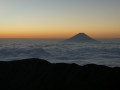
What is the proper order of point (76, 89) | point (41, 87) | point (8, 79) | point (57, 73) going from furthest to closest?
point (8, 79)
point (57, 73)
point (41, 87)
point (76, 89)

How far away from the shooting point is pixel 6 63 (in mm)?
15414

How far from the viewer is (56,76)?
39.5 feet

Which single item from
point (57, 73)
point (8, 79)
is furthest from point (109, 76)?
point (8, 79)

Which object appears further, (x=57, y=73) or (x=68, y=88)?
(x=57, y=73)

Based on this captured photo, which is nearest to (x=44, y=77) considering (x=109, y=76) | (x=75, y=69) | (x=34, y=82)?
(x=34, y=82)

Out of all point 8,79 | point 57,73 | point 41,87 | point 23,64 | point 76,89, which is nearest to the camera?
point 76,89

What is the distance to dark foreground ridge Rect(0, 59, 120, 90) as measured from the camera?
1059 centimetres

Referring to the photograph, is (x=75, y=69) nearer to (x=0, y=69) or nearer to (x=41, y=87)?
(x=41, y=87)

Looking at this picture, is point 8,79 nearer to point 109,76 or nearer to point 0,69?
point 0,69

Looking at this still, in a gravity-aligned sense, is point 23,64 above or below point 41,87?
above

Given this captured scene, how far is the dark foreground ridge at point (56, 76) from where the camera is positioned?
1059 cm

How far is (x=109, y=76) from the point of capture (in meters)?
10.9

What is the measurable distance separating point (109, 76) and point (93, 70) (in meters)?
1.19

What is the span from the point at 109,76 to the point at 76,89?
2341 millimetres
